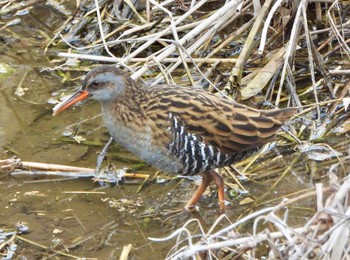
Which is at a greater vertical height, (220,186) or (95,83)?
(95,83)

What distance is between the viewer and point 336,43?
6.81 metres

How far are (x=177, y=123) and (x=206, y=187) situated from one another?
0.60m

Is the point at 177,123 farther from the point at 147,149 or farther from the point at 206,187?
the point at 206,187

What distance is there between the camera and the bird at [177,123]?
504 centimetres

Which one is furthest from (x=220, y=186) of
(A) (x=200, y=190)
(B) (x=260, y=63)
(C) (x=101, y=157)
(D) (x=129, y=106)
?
(B) (x=260, y=63)

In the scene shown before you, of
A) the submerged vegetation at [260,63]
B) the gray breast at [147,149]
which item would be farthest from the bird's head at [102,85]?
the submerged vegetation at [260,63]

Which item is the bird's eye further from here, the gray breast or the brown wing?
the brown wing

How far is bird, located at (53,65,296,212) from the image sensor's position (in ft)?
16.5

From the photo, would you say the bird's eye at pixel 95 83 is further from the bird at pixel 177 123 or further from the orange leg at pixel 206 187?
the orange leg at pixel 206 187

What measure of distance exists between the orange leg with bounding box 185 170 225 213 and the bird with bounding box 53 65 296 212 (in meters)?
0.14

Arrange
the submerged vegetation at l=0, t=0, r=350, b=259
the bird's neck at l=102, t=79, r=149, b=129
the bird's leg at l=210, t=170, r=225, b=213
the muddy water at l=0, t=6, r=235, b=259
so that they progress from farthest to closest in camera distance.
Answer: the submerged vegetation at l=0, t=0, r=350, b=259 < the bird's leg at l=210, t=170, r=225, b=213 < the bird's neck at l=102, t=79, r=149, b=129 < the muddy water at l=0, t=6, r=235, b=259

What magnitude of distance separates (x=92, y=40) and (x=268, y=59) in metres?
1.81

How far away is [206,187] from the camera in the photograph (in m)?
5.45

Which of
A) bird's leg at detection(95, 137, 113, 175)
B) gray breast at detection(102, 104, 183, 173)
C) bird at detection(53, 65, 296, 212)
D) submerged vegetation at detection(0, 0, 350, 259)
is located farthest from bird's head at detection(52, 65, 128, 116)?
submerged vegetation at detection(0, 0, 350, 259)
